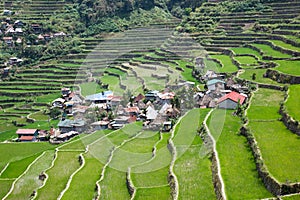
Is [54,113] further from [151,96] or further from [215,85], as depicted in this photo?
[215,85]

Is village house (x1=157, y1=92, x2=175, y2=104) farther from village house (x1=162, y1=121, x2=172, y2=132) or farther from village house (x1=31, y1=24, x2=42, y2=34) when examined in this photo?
village house (x1=31, y1=24, x2=42, y2=34)

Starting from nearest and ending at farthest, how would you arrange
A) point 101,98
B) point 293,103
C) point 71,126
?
1. point 293,103
2. point 71,126
3. point 101,98

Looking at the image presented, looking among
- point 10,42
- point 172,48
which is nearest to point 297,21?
point 172,48

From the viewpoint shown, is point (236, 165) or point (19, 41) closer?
point (236, 165)

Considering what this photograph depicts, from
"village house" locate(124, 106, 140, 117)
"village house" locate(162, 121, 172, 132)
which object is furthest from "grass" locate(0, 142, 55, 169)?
"village house" locate(162, 121, 172, 132)

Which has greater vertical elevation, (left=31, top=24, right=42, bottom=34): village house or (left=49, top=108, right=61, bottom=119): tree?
(left=31, top=24, right=42, bottom=34): village house

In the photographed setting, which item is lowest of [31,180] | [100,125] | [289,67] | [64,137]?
[64,137]

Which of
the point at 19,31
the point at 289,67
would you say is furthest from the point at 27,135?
the point at 19,31

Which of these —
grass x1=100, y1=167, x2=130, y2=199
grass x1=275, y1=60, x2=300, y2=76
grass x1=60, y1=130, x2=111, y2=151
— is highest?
grass x1=275, y1=60, x2=300, y2=76
